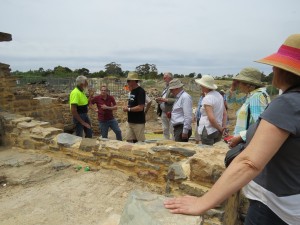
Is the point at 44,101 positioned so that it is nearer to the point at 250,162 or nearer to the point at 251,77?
the point at 251,77

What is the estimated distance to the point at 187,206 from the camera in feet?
4.34

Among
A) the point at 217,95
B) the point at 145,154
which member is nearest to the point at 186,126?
the point at 217,95

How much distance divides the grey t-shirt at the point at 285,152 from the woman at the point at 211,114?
256 centimetres

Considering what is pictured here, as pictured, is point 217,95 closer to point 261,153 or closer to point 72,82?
point 261,153

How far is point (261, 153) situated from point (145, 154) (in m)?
2.76

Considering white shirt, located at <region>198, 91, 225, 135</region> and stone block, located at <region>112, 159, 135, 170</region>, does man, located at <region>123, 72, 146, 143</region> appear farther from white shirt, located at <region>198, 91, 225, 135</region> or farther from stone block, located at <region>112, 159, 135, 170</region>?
white shirt, located at <region>198, 91, 225, 135</region>

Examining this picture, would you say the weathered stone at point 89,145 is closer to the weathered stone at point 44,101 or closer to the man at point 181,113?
the man at point 181,113

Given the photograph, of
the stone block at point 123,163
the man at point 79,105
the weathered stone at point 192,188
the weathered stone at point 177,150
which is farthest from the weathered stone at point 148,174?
the man at point 79,105

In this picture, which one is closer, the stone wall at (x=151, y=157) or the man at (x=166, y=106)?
the stone wall at (x=151, y=157)

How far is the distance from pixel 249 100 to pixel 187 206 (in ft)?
5.52

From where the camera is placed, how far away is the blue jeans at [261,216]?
1408 millimetres

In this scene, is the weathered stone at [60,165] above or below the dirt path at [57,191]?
above

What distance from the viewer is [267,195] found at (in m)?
1.40

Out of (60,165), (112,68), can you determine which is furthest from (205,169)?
(112,68)
